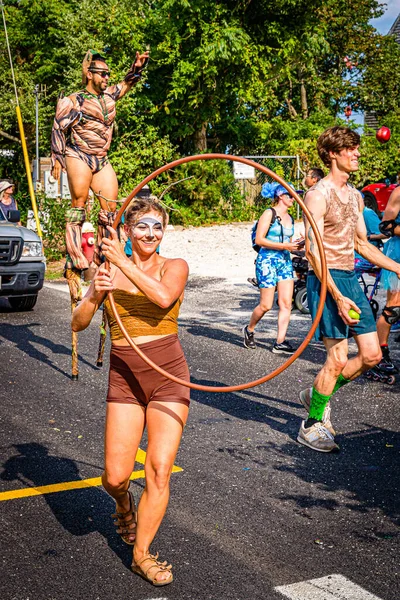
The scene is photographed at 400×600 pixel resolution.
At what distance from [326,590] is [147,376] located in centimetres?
133

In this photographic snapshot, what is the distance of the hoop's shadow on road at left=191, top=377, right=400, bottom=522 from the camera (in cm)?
497

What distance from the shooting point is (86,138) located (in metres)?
7.02

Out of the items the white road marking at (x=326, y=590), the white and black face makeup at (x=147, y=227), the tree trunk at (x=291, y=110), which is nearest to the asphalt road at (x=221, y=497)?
the white road marking at (x=326, y=590)

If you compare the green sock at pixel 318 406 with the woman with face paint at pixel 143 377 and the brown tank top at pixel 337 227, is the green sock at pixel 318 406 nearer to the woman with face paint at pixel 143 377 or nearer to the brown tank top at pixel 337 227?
the brown tank top at pixel 337 227

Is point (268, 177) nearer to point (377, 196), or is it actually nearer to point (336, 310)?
point (377, 196)

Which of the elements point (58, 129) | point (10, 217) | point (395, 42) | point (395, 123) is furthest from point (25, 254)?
point (395, 42)

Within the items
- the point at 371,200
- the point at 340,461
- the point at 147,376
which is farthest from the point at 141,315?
the point at 371,200

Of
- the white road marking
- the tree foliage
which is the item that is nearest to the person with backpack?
the white road marking

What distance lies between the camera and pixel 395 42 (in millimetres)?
35625

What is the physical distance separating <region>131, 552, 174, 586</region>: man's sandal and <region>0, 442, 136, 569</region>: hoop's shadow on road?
19cm

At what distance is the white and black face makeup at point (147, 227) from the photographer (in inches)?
166

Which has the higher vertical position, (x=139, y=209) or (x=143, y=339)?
(x=139, y=209)

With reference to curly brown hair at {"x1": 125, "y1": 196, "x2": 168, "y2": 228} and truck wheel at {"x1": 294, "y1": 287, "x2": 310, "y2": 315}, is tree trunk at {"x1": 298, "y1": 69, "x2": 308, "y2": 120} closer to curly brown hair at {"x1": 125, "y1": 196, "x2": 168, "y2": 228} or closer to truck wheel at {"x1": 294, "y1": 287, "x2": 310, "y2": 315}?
truck wheel at {"x1": 294, "y1": 287, "x2": 310, "y2": 315}

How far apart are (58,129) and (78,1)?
2840 cm
